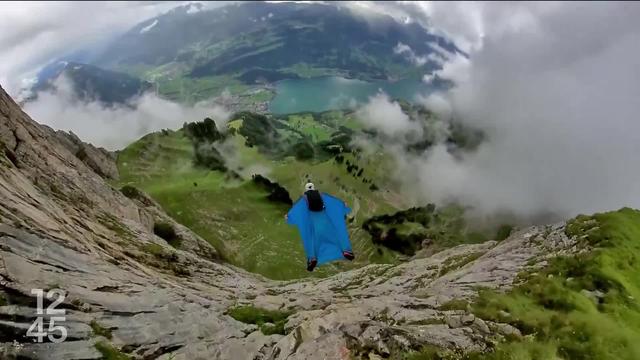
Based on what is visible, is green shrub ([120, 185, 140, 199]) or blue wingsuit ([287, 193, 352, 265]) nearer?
blue wingsuit ([287, 193, 352, 265])

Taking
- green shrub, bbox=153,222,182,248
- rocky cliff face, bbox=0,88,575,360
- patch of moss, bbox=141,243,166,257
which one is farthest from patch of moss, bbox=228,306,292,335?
green shrub, bbox=153,222,182,248

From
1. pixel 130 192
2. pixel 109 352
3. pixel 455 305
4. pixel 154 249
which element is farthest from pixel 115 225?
pixel 455 305

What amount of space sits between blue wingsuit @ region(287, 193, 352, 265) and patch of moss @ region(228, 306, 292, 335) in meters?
5.18

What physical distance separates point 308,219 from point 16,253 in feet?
65.4

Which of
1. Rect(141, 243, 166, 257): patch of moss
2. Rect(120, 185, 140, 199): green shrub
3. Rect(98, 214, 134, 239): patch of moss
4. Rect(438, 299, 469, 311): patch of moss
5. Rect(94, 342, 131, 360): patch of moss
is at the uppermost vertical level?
Rect(120, 185, 140, 199): green shrub

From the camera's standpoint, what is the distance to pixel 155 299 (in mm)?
37375

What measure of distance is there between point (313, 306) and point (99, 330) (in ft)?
72.2

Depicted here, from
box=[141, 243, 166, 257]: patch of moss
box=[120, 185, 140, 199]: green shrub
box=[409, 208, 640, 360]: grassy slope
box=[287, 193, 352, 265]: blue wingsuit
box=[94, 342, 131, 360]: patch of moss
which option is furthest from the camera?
box=[120, 185, 140, 199]: green shrub

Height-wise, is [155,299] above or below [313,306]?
above

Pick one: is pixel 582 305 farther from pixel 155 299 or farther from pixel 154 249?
pixel 154 249

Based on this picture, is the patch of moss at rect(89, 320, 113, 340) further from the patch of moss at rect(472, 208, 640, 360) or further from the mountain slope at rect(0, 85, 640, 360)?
the patch of moss at rect(472, 208, 640, 360)

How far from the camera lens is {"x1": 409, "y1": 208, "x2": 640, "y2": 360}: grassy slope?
24.6 m

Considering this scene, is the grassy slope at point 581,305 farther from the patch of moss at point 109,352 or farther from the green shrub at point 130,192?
the green shrub at point 130,192

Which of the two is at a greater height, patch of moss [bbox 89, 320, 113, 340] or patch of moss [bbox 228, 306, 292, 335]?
patch of moss [bbox 89, 320, 113, 340]
